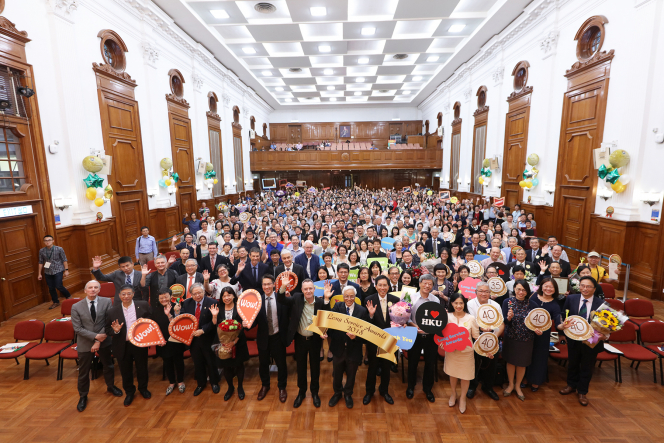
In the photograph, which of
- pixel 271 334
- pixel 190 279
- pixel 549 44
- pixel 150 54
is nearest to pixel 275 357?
pixel 271 334

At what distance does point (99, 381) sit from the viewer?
4805 millimetres

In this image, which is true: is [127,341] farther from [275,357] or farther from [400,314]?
[400,314]

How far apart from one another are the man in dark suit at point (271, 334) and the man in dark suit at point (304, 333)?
4.7 inches

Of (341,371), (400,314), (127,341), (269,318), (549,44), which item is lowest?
(341,371)

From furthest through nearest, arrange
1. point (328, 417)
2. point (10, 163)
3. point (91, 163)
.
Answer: point (91, 163)
point (10, 163)
point (328, 417)

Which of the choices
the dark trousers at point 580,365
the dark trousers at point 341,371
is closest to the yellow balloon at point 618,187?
the dark trousers at point 580,365

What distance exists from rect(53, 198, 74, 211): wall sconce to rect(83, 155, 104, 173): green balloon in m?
0.86

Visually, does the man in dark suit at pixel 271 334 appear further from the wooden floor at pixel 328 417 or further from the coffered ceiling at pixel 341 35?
the coffered ceiling at pixel 341 35

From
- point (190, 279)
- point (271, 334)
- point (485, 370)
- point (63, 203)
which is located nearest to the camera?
point (271, 334)

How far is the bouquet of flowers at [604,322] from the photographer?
3.94m

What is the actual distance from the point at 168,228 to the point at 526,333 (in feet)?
38.1

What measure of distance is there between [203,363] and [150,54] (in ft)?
35.3

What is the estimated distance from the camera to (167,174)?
11797 mm

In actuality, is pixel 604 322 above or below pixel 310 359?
above
